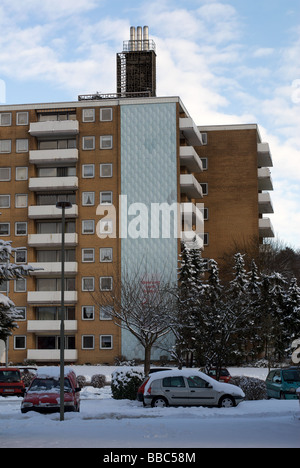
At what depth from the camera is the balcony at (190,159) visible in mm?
63781

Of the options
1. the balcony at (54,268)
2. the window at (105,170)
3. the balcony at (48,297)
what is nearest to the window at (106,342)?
the balcony at (48,297)

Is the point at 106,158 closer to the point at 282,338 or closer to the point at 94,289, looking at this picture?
the point at 94,289

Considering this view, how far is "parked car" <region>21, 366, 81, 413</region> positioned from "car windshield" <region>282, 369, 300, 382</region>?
9.81 m

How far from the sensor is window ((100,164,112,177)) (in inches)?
2534

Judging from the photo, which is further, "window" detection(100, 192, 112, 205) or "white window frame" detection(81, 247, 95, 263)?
"window" detection(100, 192, 112, 205)

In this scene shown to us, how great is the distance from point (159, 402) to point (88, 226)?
1562 inches

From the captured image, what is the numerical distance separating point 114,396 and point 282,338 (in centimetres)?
2968

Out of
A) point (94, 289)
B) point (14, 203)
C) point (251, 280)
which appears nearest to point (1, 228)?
point (14, 203)

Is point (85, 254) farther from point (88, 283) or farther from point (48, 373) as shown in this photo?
point (48, 373)

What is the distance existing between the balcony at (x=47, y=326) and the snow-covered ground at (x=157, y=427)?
113 ft

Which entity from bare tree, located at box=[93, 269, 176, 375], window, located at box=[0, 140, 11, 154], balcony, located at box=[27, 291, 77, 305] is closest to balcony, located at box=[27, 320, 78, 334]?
balcony, located at box=[27, 291, 77, 305]

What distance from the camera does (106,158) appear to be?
64.5 metres

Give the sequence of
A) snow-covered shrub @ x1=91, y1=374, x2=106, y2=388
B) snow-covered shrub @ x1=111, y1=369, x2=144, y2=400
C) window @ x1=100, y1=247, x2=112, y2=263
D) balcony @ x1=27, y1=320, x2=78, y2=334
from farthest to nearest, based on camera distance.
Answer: window @ x1=100, y1=247, x2=112, y2=263, balcony @ x1=27, y1=320, x2=78, y2=334, snow-covered shrub @ x1=91, y1=374, x2=106, y2=388, snow-covered shrub @ x1=111, y1=369, x2=144, y2=400

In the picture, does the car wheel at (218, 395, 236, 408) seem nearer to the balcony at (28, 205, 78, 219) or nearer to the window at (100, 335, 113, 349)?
the window at (100, 335, 113, 349)
